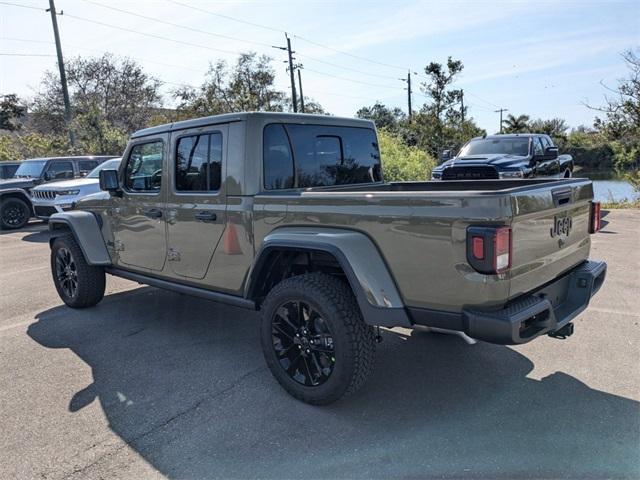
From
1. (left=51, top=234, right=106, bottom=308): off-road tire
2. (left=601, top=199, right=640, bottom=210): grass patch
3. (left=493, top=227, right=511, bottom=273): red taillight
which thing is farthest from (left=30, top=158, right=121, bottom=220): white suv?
(left=601, top=199, right=640, bottom=210): grass patch

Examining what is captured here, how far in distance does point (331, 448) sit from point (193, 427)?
0.85 m

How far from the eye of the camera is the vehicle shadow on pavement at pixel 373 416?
8.36ft

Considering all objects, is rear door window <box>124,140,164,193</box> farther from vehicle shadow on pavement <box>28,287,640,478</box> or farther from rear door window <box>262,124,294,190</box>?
vehicle shadow on pavement <box>28,287,640,478</box>

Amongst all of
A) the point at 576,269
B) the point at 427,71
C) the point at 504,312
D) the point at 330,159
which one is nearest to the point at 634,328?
the point at 576,269

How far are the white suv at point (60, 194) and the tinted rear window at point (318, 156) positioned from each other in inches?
323

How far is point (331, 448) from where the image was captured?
2.71 metres

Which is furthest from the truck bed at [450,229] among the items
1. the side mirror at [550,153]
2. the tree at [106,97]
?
the tree at [106,97]

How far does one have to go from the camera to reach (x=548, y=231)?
9.51ft

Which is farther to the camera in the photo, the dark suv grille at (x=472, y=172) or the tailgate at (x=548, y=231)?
the dark suv grille at (x=472, y=172)

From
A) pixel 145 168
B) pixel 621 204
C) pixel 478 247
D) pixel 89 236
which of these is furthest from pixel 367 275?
pixel 621 204

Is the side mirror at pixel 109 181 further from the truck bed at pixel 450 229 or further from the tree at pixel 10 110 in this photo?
the tree at pixel 10 110

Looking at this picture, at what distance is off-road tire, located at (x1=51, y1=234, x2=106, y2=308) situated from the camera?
5.15 m

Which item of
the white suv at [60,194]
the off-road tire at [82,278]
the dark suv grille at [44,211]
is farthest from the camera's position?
the dark suv grille at [44,211]

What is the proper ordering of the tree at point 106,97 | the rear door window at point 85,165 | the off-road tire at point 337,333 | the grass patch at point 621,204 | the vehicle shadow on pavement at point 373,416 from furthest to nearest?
the tree at point 106,97, the rear door window at point 85,165, the grass patch at point 621,204, the off-road tire at point 337,333, the vehicle shadow on pavement at point 373,416
